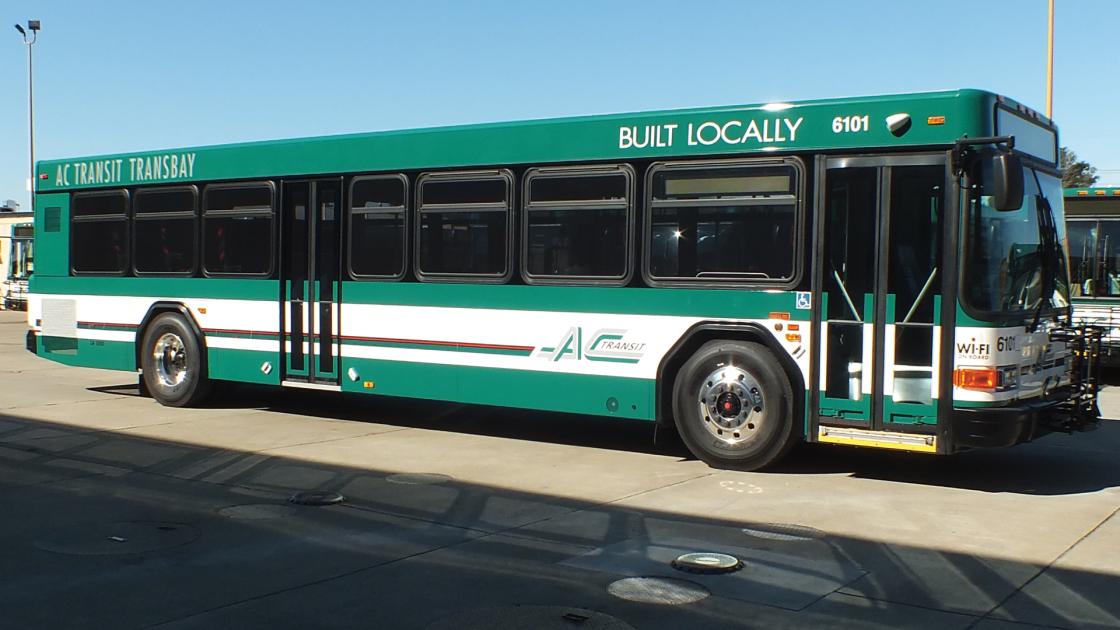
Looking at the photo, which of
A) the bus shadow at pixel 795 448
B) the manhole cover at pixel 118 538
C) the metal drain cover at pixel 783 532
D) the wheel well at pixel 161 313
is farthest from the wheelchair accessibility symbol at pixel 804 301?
the wheel well at pixel 161 313

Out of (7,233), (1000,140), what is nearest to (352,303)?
(1000,140)

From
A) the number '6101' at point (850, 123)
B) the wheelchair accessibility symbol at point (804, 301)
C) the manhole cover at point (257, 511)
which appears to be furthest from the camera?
the wheelchair accessibility symbol at point (804, 301)

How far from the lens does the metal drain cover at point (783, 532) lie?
704 cm

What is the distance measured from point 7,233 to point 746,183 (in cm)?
4566

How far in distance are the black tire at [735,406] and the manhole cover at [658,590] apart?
3.58 meters

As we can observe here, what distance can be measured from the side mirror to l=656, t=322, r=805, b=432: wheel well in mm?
2127

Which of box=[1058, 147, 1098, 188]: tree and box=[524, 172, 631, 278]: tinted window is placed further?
box=[1058, 147, 1098, 188]: tree

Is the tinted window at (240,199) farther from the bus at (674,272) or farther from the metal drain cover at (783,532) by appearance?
the metal drain cover at (783,532)

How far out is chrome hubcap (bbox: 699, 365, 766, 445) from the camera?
9477 millimetres

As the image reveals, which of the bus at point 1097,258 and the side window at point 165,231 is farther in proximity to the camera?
the bus at point 1097,258

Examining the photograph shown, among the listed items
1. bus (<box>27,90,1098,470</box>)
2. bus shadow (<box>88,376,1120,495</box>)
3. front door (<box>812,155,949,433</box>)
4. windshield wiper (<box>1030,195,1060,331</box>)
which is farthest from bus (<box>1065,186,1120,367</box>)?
front door (<box>812,155,949,433</box>)

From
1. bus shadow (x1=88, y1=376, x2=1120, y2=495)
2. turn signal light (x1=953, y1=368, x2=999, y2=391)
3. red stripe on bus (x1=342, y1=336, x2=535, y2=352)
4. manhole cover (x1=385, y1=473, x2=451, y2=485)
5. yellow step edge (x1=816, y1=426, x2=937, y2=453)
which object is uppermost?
red stripe on bus (x1=342, y1=336, x2=535, y2=352)

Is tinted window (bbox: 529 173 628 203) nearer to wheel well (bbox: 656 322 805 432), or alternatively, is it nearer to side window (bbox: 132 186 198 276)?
wheel well (bbox: 656 322 805 432)

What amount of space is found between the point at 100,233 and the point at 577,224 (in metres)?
7.43
